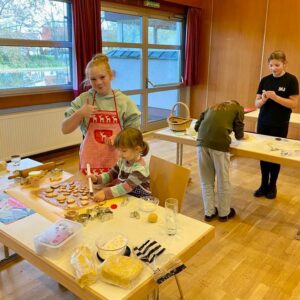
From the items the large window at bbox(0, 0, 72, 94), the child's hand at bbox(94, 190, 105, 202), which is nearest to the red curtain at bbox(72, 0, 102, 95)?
the large window at bbox(0, 0, 72, 94)

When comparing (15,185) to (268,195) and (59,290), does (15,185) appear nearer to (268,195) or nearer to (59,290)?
(59,290)

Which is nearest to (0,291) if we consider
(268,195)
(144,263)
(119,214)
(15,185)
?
(15,185)

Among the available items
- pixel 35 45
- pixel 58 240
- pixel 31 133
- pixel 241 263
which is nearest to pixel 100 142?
pixel 58 240

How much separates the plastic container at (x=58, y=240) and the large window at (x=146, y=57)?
424 cm

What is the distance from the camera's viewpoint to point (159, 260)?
1164 millimetres

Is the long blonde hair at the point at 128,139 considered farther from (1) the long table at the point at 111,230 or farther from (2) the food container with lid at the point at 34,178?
(2) the food container with lid at the point at 34,178

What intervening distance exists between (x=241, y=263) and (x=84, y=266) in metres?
1.58

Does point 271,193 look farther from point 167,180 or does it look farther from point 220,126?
point 167,180

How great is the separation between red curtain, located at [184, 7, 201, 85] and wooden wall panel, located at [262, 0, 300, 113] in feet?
4.41

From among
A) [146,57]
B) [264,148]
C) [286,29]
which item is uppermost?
[286,29]

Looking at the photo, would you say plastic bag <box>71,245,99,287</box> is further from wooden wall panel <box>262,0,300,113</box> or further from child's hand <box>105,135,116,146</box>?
wooden wall panel <box>262,0,300,113</box>

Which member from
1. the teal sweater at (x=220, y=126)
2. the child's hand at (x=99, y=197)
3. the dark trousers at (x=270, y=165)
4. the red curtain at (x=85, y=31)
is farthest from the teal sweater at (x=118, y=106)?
the red curtain at (x=85, y=31)

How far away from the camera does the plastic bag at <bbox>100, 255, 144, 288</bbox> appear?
1032 mm

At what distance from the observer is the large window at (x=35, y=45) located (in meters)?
4.04
